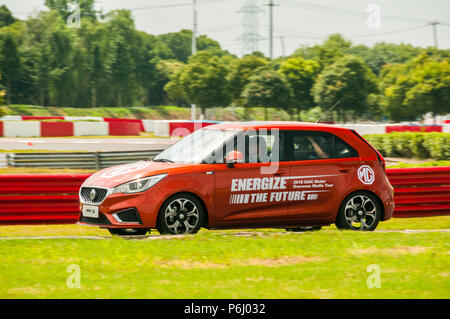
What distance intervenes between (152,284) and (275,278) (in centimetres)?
122

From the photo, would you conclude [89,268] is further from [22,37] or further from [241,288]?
[22,37]

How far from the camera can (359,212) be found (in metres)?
9.72

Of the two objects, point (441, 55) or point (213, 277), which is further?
point (441, 55)

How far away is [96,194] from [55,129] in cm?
3767

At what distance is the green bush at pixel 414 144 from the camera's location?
1026 inches

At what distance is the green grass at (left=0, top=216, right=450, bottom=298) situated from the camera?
5.95 m

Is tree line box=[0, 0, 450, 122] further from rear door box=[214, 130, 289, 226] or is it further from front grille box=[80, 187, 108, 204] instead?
front grille box=[80, 187, 108, 204]

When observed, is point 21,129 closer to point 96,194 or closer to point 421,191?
point 421,191

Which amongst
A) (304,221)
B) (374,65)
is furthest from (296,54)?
(304,221)

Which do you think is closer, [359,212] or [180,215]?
[180,215]

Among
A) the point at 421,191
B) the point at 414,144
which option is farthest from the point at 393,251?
the point at 414,144

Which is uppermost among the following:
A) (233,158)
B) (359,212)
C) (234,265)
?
(233,158)

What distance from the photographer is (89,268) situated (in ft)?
22.2

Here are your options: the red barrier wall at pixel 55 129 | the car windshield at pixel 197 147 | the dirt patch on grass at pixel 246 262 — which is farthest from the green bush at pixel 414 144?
the red barrier wall at pixel 55 129
